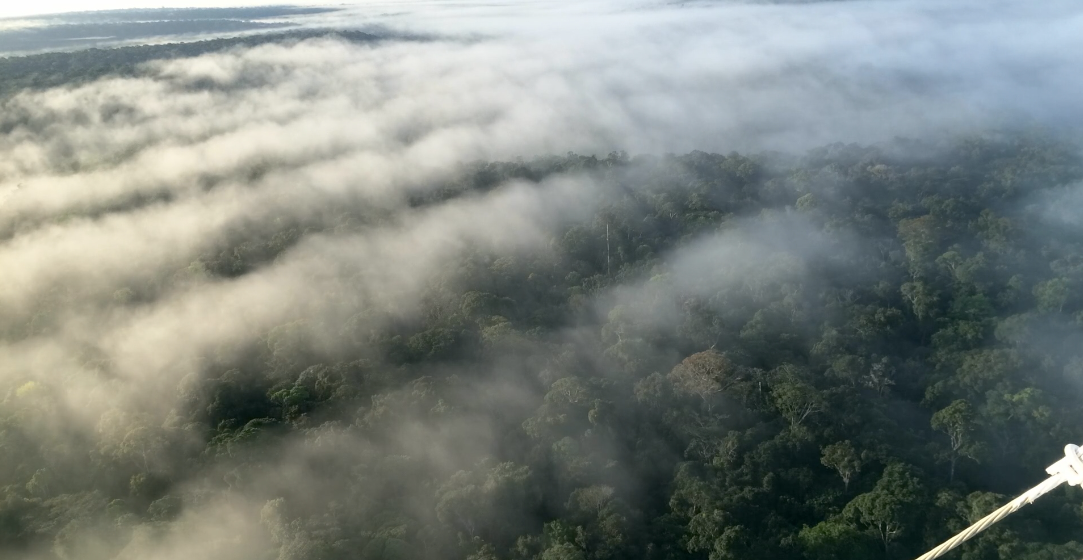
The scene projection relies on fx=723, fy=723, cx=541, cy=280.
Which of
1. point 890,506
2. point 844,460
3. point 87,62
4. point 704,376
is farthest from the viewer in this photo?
point 87,62

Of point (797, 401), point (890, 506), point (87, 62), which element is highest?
point (87, 62)

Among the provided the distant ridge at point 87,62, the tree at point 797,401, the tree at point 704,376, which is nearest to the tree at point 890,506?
the tree at point 797,401

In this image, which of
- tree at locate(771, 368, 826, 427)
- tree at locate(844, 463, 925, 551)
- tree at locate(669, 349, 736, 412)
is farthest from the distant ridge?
tree at locate(844, 463, 925, 551)

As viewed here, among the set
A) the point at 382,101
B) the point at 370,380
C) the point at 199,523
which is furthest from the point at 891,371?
the point at 382,101

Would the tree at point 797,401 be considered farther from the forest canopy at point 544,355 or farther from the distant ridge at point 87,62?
the distant ridge at point 87,62

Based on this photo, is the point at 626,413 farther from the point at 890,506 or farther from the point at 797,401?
the point at 890,506

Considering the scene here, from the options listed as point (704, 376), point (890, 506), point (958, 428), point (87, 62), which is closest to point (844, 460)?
point (890, 506)

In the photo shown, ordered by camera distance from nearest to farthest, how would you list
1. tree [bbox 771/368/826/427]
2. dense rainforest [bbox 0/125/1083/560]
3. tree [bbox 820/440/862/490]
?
dense rainforest [bbox 0/125/1083/560] < tree [bbox 820/440/862/490] < tree [bbox 771/368/826/427]

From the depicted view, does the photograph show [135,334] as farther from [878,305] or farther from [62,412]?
[878,305]

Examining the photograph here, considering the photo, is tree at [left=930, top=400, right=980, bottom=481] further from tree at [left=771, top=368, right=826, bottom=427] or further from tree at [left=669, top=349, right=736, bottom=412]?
tree at [left=669, top=349, right=736, bottom=412]
